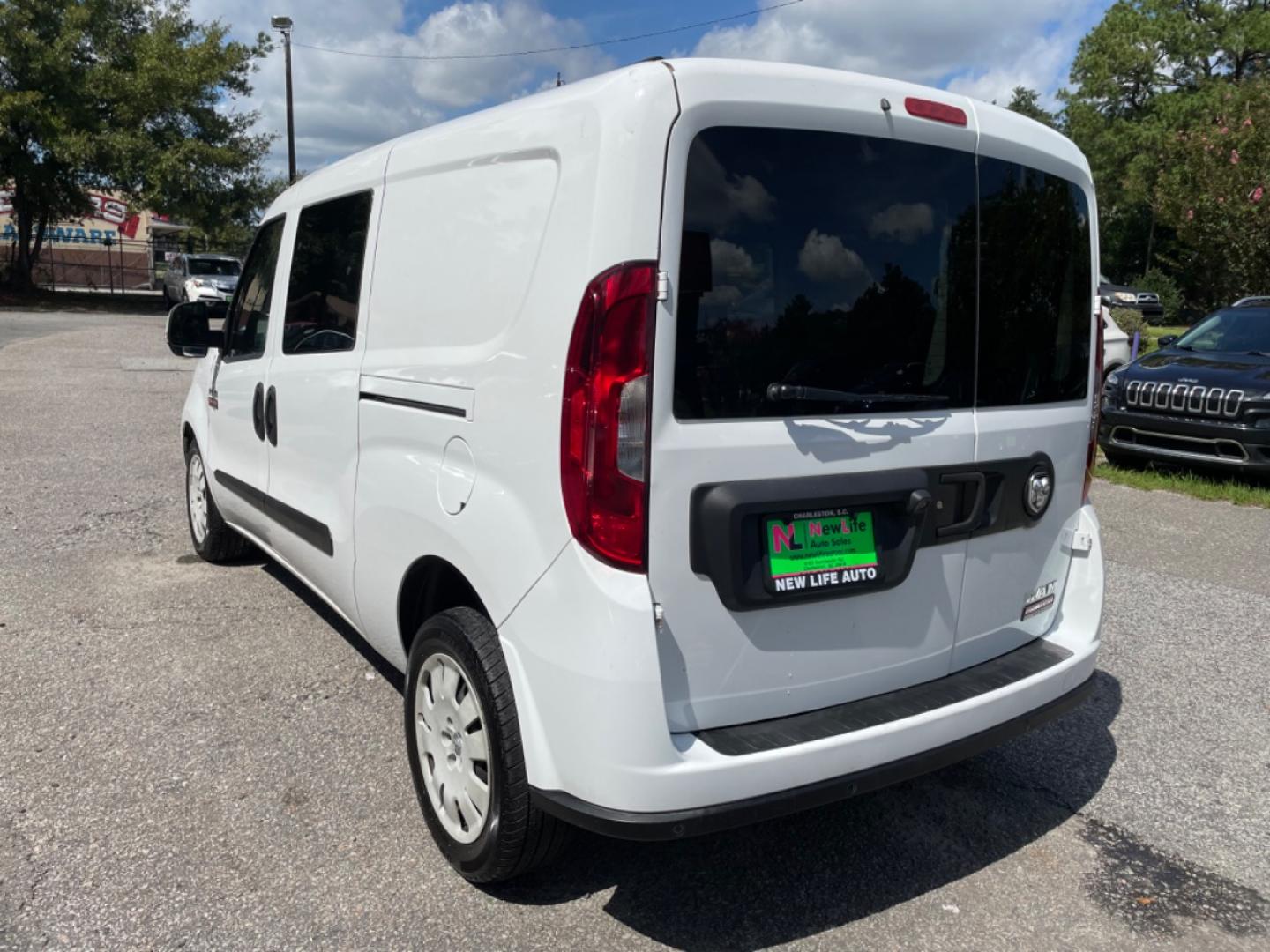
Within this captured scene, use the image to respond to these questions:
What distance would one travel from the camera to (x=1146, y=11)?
44.4 m

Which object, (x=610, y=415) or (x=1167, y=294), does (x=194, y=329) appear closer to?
(x=610, y=415)

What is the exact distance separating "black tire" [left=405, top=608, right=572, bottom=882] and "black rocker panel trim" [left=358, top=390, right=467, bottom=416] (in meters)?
0.53

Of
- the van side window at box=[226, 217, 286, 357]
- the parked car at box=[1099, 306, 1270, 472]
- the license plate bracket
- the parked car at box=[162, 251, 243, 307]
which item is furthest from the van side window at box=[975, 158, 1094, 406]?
the parked car at box=[162, 251, 243, 307]

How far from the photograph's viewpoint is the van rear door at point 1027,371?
9.14 feet

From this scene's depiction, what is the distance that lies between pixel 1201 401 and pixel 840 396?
7192 millimetres

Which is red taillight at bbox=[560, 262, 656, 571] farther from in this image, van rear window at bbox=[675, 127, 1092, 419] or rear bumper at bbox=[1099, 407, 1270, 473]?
rear bumper at bbox=[1099, 407, 1270, 473]

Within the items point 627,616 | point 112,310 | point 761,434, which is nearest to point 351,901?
point 627,616

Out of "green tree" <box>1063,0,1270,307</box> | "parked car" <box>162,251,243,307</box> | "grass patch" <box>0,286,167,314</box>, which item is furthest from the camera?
"green tree" <box>1063,0,1270,307</box>

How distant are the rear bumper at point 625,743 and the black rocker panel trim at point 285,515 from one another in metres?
1.39

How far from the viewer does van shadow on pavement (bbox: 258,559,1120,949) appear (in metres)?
2.68

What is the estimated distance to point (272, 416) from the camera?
4082 millimetres

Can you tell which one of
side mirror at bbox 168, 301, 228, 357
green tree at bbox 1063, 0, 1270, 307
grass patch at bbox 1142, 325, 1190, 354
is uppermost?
green tree at bbox 1063, 0, 1270, 307

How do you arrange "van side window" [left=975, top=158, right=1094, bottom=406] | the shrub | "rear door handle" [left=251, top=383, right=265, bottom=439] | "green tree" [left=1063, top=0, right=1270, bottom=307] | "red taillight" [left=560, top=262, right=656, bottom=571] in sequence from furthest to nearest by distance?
"green tree" [left=1063, top=0, right=1270, bottom=307] → the shrub → "rear door handle" [left=251, top=383, right=265, bottom=439] → "van side window" [left=975, top=158, right=1094, bottom=406] → "red taillight" [left=560, top=262, right=656, bottom=571]

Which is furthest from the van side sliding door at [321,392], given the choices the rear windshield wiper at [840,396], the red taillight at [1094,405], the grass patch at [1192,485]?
the grass patch at [1192,485]
